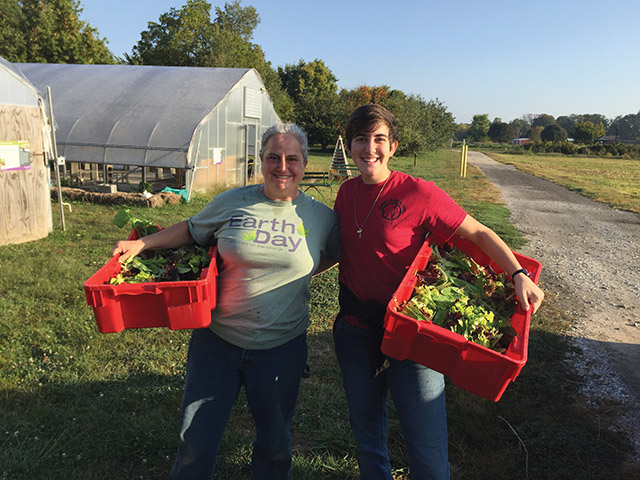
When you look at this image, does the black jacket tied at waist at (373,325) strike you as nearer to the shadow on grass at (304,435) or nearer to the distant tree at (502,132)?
the shadow on grass at (304,435)

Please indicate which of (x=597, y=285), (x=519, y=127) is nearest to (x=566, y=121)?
(x=519, y=127)

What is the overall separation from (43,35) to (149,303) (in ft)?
125

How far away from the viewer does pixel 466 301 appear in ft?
6.81

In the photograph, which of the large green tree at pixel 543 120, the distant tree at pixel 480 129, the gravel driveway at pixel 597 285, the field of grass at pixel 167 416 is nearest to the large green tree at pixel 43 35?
the gravel driveway at pixel 597 285

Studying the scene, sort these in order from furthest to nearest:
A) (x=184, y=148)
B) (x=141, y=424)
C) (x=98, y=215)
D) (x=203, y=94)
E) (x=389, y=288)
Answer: (x=203, y=94) < (x=184, y=148) < (x=98, y=215) < (x=141, y=424) < (x=389, y=288)

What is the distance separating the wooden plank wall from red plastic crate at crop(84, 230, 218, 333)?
735 cm

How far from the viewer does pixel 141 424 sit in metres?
3.41

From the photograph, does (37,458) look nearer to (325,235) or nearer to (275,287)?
(275,287)

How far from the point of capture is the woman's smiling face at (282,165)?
2.43m

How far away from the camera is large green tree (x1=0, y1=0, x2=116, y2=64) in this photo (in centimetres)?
3193

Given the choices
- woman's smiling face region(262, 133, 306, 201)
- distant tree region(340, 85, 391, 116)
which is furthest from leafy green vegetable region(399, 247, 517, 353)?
distant tree region(340, 85, 391, 116)

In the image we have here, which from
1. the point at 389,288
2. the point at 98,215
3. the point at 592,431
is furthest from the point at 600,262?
the point at 98,215

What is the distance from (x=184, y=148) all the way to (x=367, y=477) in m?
12.3

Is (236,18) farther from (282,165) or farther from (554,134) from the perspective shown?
(554,134)
